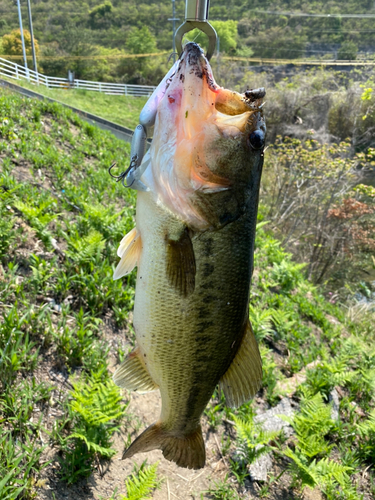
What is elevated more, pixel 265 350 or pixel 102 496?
pixel 102 496

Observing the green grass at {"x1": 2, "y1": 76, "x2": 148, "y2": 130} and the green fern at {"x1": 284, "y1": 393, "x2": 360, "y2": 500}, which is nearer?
the green fern at {"x1": 284, "y1": 393, "x2": 360, "y2": 500}

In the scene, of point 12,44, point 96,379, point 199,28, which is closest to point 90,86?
point 12,44

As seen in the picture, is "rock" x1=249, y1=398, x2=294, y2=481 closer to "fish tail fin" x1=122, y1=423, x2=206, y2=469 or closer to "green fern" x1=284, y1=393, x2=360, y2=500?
"green fern" x1=284, y1=393, x2=360, y2=500

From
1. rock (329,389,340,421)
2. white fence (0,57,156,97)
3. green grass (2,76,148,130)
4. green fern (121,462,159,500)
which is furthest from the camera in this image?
white fence (0,57,156,97)

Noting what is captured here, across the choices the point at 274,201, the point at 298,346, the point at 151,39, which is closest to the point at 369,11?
the point at 151,39

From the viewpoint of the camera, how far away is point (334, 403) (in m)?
3.68

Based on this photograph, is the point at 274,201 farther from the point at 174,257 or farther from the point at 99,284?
the point at 174,257

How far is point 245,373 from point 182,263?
0.57 meters

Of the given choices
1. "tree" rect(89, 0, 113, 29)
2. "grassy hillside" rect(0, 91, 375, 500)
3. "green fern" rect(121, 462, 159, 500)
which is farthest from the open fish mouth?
"tree" rect(89, 0, 113, 29)

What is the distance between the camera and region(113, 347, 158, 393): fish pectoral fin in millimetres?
1435

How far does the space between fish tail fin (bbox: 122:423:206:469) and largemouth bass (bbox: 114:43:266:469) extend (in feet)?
1.11

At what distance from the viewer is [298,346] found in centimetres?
437

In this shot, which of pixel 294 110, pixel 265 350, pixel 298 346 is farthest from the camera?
pixel 294 110

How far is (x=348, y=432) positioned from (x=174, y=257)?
3355 mm
